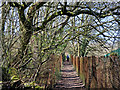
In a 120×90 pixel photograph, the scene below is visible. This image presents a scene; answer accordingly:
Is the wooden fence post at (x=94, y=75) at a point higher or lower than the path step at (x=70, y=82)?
higher

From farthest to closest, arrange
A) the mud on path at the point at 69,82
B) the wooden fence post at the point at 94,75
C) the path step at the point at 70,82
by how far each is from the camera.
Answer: the mud on path at the point at 69,82 → the path step at the point at 70,82 → the wooden fence post at the point at 94,75

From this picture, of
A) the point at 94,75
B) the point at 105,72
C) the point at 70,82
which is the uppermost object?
the point at 105,72

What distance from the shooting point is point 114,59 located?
14.0 ft

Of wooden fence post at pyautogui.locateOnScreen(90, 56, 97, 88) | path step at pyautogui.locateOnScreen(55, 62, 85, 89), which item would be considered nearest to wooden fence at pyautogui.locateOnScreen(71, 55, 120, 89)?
wooden fence post at pyautogui.locateOnScreen(90, 56, 97, 88)

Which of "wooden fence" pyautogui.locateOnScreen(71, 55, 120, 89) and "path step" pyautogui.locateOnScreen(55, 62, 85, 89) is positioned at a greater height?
"wooden fence" pyautogui.locateOnScreen(71, 55, 120, 89)

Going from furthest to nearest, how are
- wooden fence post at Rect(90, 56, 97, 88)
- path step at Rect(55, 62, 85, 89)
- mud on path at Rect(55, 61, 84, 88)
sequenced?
mud on path at Rect(55, 61, 84, 88)
path step at Rect(55, 62, 85, 89)
wooden fence post at Rect(90, 56, 97, 88)

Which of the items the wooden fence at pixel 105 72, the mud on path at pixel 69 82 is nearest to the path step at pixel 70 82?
the mud on path at pixel 69 82

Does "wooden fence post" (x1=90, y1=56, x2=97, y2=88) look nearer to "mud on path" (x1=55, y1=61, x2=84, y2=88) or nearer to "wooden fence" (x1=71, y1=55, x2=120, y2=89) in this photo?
"wooden fence" (x1=71, y1=55, x2=120, y2=89)

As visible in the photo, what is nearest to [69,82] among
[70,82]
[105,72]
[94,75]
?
[70,82]

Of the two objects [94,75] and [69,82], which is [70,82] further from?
[94,75]

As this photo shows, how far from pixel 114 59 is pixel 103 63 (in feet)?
2.30

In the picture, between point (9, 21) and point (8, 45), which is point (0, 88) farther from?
point (9, 21)

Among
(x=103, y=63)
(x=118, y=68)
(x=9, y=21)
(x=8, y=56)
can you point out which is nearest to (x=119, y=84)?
(x=118, y=68)

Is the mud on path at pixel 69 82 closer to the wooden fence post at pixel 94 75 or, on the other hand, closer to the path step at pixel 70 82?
the path step at pixel 70 82
